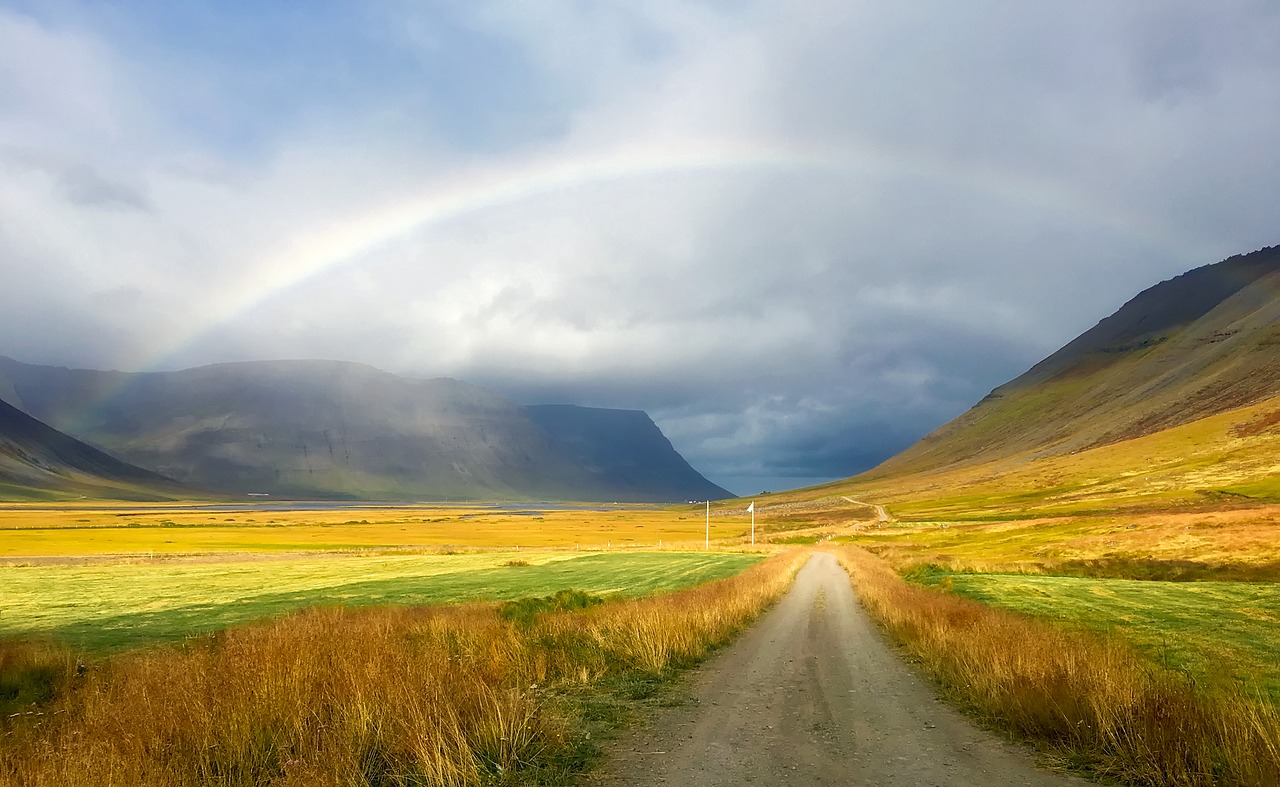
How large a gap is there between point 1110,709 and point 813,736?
371 centimetres

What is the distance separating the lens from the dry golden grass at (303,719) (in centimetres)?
681

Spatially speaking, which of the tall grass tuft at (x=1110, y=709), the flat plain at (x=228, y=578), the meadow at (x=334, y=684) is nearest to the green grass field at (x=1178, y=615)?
the tall grass tuft at (x=1110, y=709)

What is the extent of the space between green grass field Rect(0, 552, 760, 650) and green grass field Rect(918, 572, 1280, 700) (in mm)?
16507

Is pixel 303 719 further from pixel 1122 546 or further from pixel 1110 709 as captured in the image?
pixel 1122 546

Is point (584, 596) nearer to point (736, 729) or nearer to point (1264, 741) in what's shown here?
point (736, 729)

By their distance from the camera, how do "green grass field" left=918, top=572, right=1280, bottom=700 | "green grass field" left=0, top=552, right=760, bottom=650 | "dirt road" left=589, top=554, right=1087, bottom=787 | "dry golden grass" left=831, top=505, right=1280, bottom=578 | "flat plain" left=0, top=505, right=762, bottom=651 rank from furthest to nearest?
"dry golden grass" left=831, top=505, right=1280, bottom=578 → "flat plain" left=0, top=505, right=762, bottom=651 → "green grass field" left=0, top=552, right=760, bottom=650 → "green grass field" left=918, top=572, right=1280, bottom=700 → "dirt road" left=589, top=554, right=1087, bottom=787

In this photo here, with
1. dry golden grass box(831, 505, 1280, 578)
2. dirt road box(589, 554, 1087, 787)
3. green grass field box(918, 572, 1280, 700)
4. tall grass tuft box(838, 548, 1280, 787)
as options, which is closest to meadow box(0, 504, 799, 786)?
dirt road box(589, 554, 1087, 787)

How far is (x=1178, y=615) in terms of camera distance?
22.6 m

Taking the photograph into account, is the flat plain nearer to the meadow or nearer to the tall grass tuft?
the meadow

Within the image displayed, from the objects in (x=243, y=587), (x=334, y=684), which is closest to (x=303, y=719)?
(x=334, y=684)

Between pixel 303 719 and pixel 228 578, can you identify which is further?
pixel 228 578

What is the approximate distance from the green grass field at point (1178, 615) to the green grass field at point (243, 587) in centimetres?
1651

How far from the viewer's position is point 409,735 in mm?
7484

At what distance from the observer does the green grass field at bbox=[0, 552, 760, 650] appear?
24.9 meters
